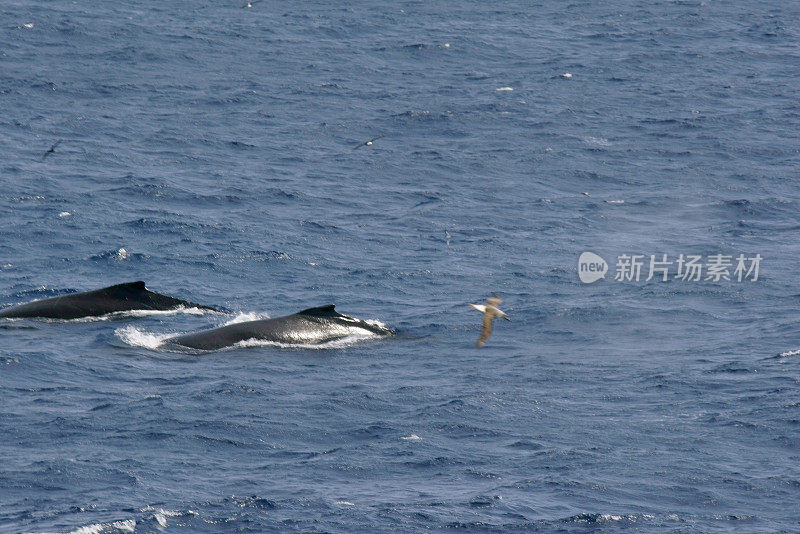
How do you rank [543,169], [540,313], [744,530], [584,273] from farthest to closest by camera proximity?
[543,169], [584,273], [540,313], [744,530]

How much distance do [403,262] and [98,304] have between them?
34.0ft

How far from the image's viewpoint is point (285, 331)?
1265 inches

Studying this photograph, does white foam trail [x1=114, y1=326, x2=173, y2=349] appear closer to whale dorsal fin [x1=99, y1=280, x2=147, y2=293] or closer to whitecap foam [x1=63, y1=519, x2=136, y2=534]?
whale dorsal fin [x1=99, y1=280, x2=147, y2=293]

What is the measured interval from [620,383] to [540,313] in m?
6.23

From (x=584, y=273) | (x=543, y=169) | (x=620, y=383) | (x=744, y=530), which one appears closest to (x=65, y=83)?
(x=543, y=169)

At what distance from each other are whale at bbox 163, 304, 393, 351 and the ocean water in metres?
0.57

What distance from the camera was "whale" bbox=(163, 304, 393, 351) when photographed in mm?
31625

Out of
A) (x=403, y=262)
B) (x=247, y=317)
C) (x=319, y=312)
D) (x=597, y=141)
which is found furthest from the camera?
(x=597, y=141)

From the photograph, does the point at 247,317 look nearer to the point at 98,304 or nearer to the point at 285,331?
the point at 285,331

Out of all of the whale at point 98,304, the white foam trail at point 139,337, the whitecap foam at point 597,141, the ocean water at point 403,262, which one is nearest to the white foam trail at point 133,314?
the whale at point 98,304

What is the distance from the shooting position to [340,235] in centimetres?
4356

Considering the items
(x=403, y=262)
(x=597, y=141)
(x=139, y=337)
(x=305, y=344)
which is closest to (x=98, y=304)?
(x=139, y=337)

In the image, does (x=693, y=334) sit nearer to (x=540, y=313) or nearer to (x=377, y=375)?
(x=540, y=313)

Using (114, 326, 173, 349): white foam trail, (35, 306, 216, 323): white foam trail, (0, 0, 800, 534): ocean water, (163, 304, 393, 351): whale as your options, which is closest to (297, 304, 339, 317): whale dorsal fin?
(163, 304, 393, 351): whale
